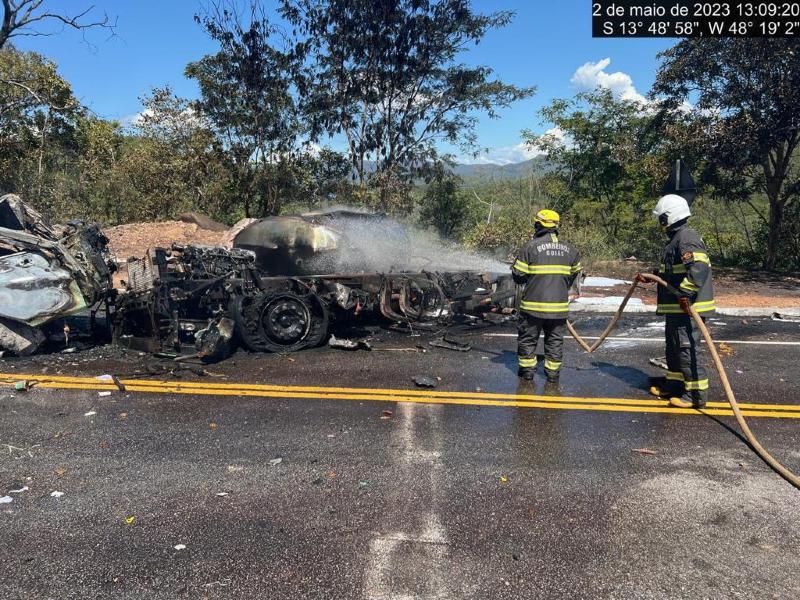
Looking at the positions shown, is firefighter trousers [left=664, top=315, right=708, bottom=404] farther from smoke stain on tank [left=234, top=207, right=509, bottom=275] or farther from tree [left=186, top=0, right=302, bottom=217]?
tree [left=186, top=0, right=302, bottom=217]

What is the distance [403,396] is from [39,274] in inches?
174

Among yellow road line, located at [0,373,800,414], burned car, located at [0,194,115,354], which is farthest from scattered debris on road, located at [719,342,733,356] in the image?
burned car, located at [0,194,115,354]

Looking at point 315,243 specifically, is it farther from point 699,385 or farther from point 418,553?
point 418,553

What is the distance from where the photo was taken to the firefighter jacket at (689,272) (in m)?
4.84

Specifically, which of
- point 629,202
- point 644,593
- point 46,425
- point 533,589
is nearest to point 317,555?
point 533,589

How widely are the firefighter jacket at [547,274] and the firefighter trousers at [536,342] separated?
0.42 feet

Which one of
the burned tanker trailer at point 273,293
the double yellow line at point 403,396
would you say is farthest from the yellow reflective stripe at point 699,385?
the burned tanker trailer at point 273,293

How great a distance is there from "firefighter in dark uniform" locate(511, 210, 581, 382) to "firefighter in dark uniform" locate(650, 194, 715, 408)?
864 mm

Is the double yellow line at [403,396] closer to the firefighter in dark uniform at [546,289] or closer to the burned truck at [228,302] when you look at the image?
the firefighter in dark uniform at [546,289]

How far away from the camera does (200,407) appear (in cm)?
498

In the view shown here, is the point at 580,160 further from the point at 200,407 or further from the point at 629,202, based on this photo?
the point at 200,407

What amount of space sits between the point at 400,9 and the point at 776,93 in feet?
35.5

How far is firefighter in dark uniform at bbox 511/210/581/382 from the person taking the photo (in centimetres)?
559

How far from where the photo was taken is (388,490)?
135 inches
